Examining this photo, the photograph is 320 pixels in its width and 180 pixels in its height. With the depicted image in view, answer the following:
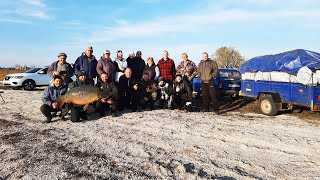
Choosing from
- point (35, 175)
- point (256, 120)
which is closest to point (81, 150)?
point (35, 175)

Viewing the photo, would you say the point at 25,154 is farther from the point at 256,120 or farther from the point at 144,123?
the point at 256,120

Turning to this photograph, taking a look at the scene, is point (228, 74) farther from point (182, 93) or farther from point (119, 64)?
point (119, 64)

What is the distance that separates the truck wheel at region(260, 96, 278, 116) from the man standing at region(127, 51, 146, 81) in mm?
4398

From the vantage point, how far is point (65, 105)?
365 inches

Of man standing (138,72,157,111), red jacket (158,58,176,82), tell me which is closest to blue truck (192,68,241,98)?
red jacket (158,58,176,82)

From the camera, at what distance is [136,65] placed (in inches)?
478

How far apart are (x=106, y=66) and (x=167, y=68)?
2218mm

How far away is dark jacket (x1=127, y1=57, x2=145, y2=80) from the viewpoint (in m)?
12.1

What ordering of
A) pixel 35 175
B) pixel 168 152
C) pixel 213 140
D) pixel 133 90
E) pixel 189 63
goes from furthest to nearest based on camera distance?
pixel 189 63, pixel 133 90, pixel 213 140, pixel 168 152, pixel 35 175

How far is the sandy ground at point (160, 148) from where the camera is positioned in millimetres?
5316

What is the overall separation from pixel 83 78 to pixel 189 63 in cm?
433

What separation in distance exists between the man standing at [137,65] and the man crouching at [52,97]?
3226 mm

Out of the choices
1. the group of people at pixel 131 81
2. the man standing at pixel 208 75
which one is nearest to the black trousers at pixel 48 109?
the group of people at pixel 131 81

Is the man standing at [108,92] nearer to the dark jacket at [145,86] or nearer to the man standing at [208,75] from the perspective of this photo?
the dark jacket at [145,86]
